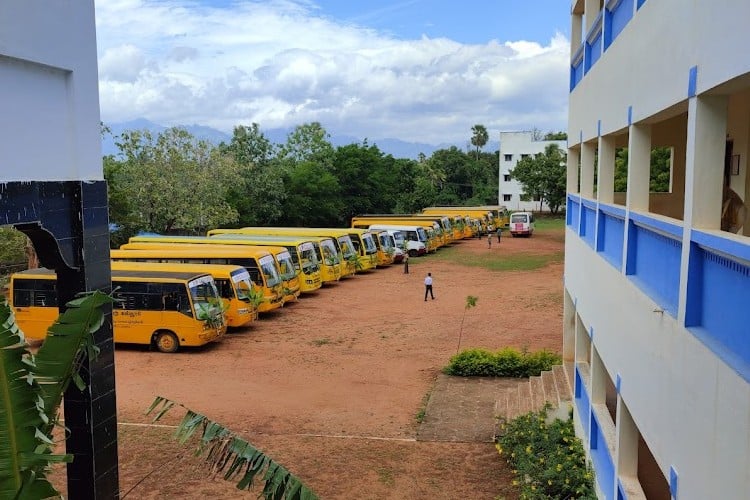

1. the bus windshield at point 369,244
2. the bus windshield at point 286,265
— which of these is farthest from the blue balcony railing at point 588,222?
the bus windshield at point 369,244

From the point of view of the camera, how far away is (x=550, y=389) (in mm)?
10914

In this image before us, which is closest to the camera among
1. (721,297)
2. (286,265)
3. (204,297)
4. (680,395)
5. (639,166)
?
(721,297)

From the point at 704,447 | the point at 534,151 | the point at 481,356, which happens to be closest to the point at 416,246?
the point at 481,356

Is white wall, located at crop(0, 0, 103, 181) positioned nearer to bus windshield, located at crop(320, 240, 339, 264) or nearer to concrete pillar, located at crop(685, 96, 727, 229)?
concrete pillar, located at crop(685, 96, 727, 229)

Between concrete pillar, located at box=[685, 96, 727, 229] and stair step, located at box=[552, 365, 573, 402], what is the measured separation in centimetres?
726

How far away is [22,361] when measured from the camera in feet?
10.6

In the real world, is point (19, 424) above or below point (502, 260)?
above

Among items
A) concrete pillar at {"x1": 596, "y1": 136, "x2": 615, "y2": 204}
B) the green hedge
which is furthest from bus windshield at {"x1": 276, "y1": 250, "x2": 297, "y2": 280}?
concrete pillar at {"x1": 596, "y1": 136, "x2": 615, "y2": 204}

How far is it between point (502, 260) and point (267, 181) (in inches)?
612

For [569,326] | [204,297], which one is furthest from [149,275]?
[569,326]

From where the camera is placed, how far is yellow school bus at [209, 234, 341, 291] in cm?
2308

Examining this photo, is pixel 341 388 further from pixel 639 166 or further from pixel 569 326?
pixel 639 166

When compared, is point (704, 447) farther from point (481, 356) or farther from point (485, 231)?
point (485, 231)

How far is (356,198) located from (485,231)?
9459 millimetres
